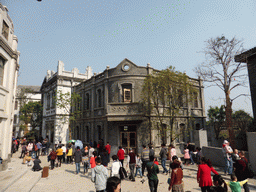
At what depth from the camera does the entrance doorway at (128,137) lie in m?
17.1

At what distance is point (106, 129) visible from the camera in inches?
703

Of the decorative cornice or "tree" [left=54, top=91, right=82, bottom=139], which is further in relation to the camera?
"tree" [left=54, top=91, right=82, bottom=139]

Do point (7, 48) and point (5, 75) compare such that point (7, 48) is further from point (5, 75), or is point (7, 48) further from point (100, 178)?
point (100, 178)

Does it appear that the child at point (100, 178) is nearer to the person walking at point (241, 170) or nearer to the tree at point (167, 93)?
the person walking at point (241, 170)

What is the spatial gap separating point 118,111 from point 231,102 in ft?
34.9

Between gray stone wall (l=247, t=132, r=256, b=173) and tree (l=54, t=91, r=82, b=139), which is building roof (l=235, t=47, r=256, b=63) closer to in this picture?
gray stone wall (l=247, t=132, r=256, b=173)

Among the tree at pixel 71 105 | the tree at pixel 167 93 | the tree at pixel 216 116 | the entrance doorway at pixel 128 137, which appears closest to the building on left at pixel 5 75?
the entrance doorway at pixel 128 137

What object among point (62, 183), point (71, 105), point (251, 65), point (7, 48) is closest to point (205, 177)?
point (62, 183)

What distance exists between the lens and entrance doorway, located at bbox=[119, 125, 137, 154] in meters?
17.1

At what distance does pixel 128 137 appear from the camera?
56.6ft

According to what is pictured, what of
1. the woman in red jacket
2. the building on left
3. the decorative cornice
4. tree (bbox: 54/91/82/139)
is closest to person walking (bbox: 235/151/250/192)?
the woman in red jacket

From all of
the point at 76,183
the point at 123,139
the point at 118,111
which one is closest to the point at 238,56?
the point at 118,111

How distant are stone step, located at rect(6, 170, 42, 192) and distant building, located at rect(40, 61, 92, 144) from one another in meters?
14.4

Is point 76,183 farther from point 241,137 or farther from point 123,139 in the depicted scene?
point 241,137
